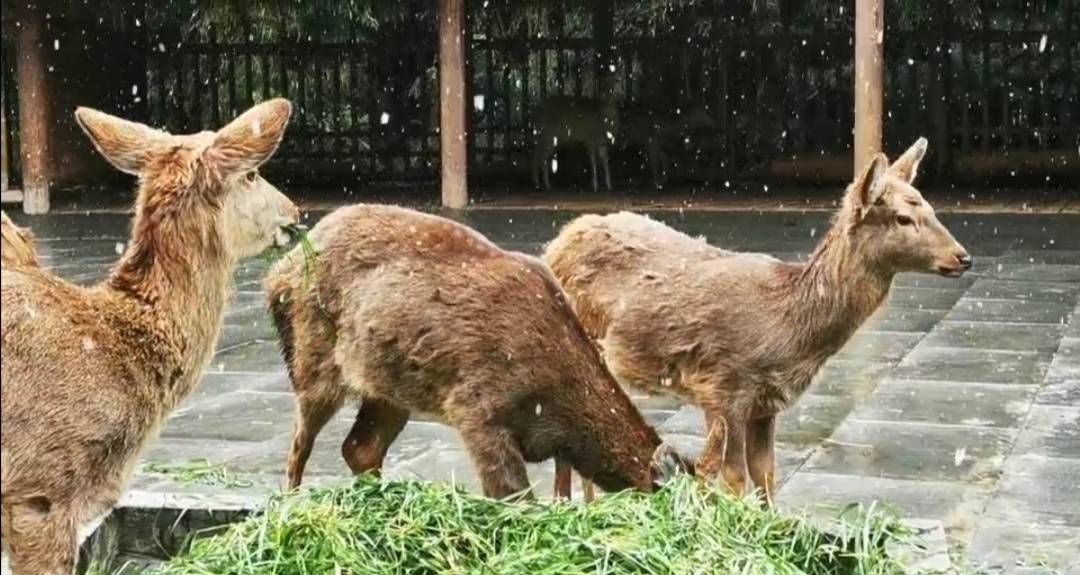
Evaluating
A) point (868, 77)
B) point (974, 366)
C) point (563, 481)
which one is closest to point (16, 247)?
point (563, 481)

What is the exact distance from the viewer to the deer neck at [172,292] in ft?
13.5

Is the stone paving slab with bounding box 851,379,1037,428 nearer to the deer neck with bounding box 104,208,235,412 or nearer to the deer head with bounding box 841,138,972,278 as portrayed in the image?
the deer head with bounding box 841,138,972,278

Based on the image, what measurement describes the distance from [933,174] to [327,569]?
65.0ft

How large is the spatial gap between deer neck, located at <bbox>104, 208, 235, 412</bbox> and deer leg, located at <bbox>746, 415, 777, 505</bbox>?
243cm

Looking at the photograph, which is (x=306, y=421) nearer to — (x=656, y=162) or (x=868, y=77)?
(x=868, y=77)

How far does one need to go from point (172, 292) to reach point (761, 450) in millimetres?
2601

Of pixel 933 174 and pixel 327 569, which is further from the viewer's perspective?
pixel 933 174

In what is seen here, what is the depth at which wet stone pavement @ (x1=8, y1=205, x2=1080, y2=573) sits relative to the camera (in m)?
5.92

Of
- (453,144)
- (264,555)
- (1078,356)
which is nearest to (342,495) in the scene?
(264,555)

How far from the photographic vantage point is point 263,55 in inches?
949

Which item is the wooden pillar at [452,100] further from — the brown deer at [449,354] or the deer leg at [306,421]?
the deer leg at [306,421]

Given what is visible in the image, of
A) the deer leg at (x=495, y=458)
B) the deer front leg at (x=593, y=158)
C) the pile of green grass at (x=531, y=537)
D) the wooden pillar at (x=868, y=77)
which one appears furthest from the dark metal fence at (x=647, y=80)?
the pile of green grass at (x=531, y=537)

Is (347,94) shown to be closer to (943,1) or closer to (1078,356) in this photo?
(943,1)

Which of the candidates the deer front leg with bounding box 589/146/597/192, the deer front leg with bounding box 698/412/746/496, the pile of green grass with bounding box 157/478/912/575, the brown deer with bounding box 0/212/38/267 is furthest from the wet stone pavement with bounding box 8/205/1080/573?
the deer front leg with bounding box 589/146/597/192
